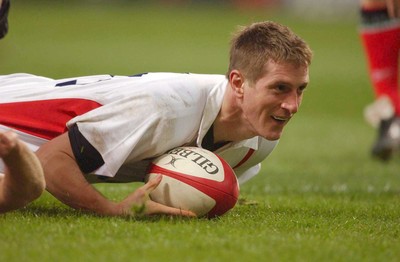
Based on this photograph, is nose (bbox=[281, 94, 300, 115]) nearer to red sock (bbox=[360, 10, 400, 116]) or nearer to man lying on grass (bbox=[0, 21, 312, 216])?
man lying on grass (bbox=[0, 21, 312, 216])

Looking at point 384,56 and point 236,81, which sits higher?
point 236,81

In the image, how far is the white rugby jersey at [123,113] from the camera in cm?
538

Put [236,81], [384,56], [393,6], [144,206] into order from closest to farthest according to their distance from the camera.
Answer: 1. [144,206]
2. [236,81]
3. [393,6]
4. [384,56]

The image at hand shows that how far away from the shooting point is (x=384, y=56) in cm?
912

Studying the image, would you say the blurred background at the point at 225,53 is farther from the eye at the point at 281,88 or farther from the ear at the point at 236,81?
the eye at the point at 281,88

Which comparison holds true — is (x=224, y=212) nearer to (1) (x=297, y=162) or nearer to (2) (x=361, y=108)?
(1) (x=297, y=162)

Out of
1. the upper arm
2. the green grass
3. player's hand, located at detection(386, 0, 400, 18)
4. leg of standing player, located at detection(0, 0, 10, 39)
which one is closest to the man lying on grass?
the upper arm

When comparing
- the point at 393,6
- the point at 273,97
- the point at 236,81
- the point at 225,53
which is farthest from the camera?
the point at 225,53

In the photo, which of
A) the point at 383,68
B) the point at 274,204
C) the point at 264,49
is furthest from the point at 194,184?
the point at 383,68

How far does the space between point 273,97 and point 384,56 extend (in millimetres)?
3843

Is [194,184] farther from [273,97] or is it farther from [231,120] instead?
[273,97]

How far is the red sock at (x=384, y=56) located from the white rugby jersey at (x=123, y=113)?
11.1ft

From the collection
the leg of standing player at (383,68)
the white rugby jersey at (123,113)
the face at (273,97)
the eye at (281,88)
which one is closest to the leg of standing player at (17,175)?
the white rugby jersey at (123,113)

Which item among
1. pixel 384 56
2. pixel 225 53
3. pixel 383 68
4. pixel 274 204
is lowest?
pixel 225 53
